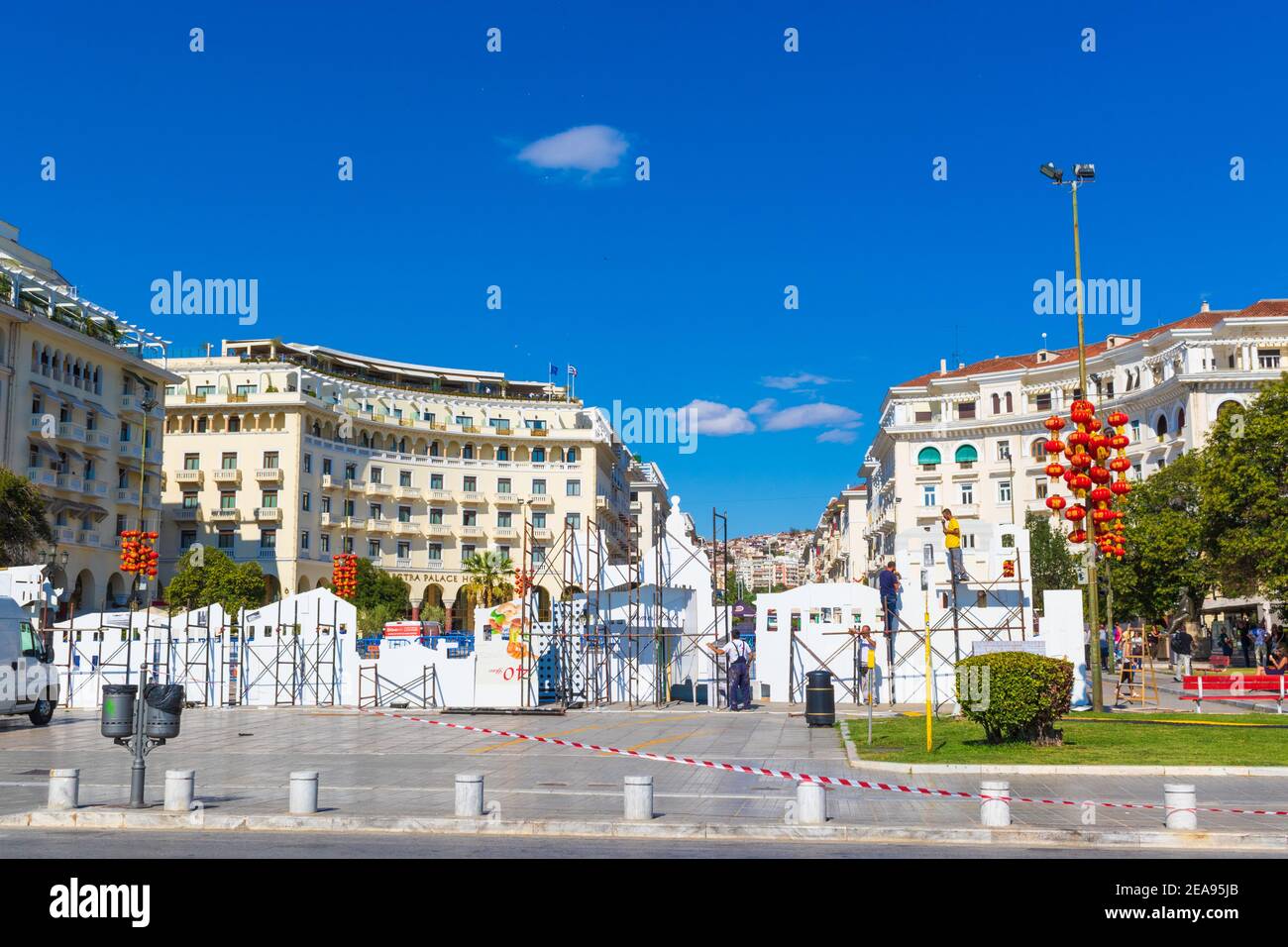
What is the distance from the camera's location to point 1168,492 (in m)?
54.0

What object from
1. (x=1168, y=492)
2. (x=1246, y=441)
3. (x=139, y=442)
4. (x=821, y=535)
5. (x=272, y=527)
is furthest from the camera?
(x=821, y=535)

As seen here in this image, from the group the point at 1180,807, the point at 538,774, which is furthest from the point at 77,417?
the point at 1180,807

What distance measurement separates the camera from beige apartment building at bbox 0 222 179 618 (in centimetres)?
5091

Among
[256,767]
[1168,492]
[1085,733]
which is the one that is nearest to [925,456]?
[1168,492]

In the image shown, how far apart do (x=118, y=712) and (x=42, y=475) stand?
44191mm

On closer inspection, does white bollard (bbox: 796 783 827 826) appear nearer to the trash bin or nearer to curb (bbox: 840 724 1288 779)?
curb (bbox: 840 724 1288 779)

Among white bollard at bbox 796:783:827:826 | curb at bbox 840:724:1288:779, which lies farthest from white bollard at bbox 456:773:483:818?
curb at bbox 840:724:1288:779

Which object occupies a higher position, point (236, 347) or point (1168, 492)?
point (236, 347)

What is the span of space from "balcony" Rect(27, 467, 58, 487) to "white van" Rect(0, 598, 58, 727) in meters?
28.4

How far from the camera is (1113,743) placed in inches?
707

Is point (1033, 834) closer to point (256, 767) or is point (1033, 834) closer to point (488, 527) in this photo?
point (256, 767)

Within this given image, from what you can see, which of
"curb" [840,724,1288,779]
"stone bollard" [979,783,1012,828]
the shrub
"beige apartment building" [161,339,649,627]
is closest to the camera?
"stone bollard" [979,783,1012,828]
